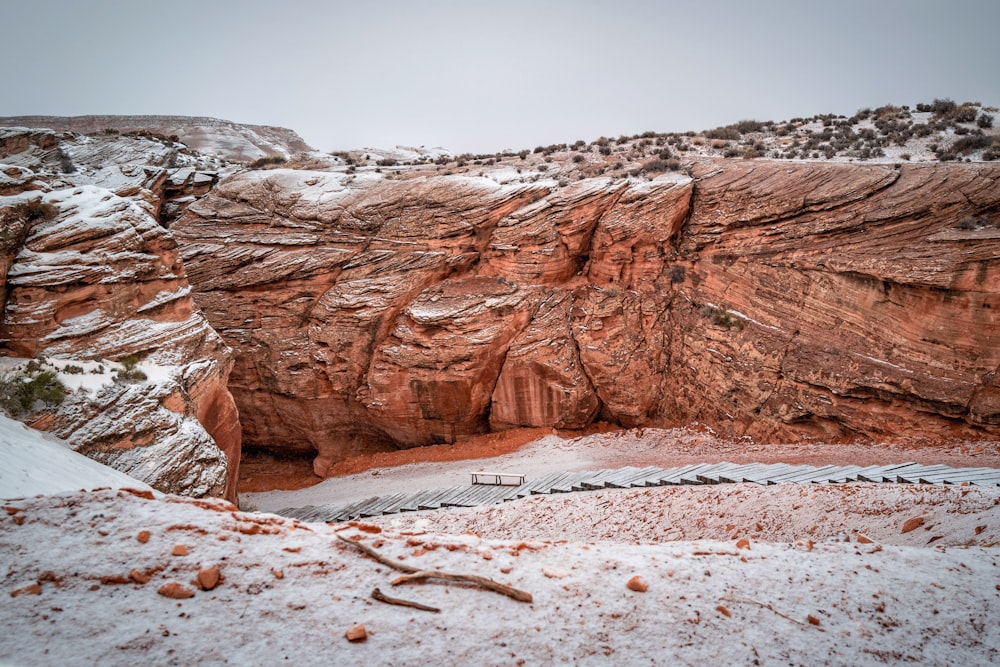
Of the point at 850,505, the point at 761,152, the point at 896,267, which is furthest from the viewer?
the point at 761,152

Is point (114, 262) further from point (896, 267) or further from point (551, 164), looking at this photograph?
point (896, 267)

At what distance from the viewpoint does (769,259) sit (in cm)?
1619

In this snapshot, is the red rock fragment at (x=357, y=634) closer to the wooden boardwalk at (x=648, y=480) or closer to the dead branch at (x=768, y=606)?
the dead branch at (x=768, y=606)

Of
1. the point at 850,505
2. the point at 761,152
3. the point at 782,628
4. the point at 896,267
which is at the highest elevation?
the point at 761,152

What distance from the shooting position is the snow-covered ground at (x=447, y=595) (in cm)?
389

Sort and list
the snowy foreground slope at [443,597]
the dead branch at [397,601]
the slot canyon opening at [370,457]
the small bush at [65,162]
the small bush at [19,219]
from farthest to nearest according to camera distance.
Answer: the small bush at [65,162] → the slot canyon opening at [370,457] → the small bush at [19,219] → the dead branch at [397,601] → the snowy foreground slope at [443,597]

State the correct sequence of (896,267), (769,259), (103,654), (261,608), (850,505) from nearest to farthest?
(103,654), (261,608), (850,505), (896,267), (769,259)

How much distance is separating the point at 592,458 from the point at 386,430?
→ 812cm

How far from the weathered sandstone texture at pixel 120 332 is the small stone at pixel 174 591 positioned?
21.4 feet

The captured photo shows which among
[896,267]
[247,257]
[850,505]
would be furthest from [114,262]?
[896,267]

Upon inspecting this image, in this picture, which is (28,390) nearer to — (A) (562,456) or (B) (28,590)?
(B) (28,590)

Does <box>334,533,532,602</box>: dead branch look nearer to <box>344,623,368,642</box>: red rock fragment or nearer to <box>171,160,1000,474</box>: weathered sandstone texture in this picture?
<box>344,623,368,642</box>: red rock fragment

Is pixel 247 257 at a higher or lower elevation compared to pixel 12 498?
higher

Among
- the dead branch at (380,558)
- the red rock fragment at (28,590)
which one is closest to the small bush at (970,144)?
the dead branch at (380,558)
